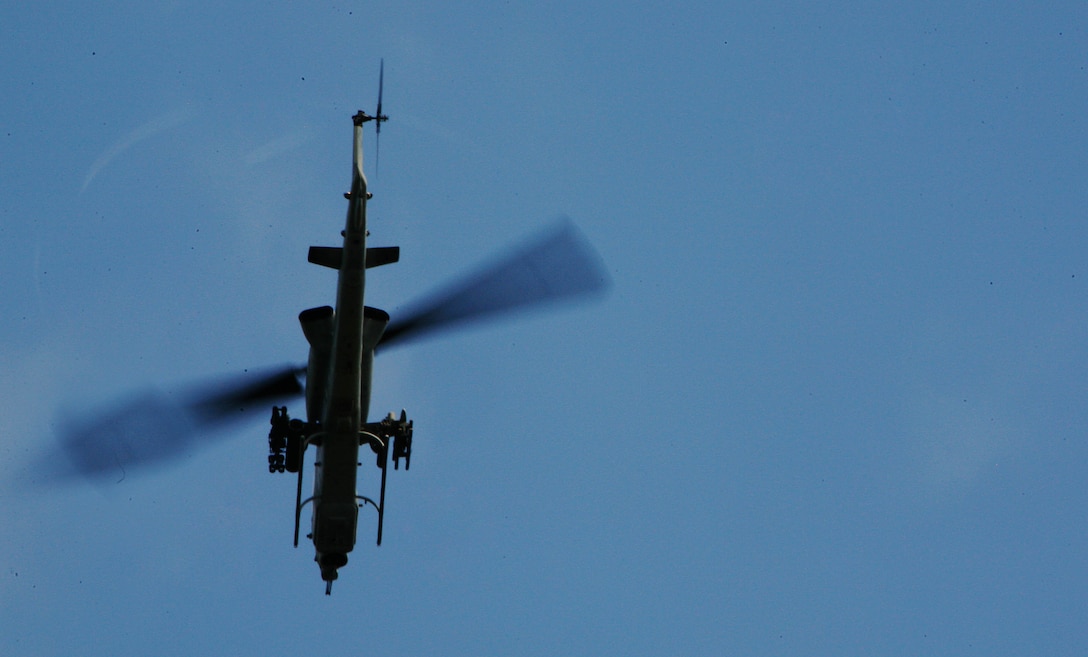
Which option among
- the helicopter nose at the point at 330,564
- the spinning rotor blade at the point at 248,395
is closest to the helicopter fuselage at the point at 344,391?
the helicopter nose at the point at 330,564

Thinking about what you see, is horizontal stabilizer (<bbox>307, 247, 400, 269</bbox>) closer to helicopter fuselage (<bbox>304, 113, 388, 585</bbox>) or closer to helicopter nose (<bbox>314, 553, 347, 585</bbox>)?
helicopter fuselage (<bbox>304, 113, 388, 585</bbox>)

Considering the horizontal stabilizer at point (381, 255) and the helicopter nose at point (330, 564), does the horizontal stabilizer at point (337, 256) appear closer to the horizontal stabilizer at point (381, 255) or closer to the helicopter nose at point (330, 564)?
the horizontal stabilizer at point (381, 255)

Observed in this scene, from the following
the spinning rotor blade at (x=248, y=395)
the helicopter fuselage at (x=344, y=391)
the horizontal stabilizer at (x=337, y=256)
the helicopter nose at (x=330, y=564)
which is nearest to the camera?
the helicopter fuselage at (x=344, y=391)

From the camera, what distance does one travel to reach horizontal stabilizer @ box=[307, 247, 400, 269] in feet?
100

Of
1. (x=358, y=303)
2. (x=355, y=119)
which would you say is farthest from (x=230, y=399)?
(x=355, y=119)

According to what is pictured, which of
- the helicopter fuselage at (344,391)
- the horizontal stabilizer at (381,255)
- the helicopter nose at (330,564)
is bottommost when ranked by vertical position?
the helicopter nose at (330,564)

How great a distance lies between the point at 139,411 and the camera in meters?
30.3

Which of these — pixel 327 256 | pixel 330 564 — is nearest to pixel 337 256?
pixel 327 256

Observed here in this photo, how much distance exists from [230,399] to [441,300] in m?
4.61

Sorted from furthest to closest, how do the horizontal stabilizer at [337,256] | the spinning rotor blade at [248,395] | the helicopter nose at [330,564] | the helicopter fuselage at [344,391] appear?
the helicopter nose at [330,564], the spinning rotor blade at [248,395], the horizontal stabilizer at [337,256], the helicopter fuselage at [344,391]

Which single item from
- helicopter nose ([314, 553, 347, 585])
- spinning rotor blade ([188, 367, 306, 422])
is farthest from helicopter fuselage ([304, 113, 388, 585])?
spinning rotor blade ([188, 367, 306, 422])

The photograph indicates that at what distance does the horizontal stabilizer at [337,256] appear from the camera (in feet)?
100

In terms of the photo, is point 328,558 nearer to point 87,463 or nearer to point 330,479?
point 330,479

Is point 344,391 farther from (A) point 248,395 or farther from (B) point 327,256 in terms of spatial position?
(B) point 327,256
